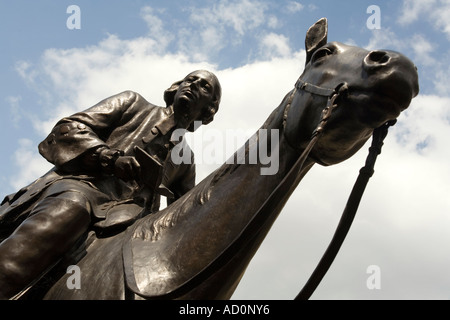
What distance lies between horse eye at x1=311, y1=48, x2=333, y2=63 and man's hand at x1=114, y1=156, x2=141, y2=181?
4.41 ft

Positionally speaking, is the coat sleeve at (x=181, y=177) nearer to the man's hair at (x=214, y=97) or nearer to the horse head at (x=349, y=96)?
the man's hair at (x=214, y=97)

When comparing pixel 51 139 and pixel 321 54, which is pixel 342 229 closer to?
pixel 321 54

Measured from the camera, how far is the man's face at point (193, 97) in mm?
4668

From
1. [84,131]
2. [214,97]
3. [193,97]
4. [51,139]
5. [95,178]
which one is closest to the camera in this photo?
[95,178]

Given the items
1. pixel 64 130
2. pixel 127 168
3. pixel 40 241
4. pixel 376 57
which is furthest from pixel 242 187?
pixel 64 130

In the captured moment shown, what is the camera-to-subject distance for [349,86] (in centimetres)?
294

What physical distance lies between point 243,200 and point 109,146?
167 cm

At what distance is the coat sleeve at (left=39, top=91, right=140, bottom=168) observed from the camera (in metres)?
4.31

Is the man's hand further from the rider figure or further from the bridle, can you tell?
the bridle

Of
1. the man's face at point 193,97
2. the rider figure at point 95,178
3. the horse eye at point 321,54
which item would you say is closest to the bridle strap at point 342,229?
the horse eye at point 321,54

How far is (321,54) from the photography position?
333cm
